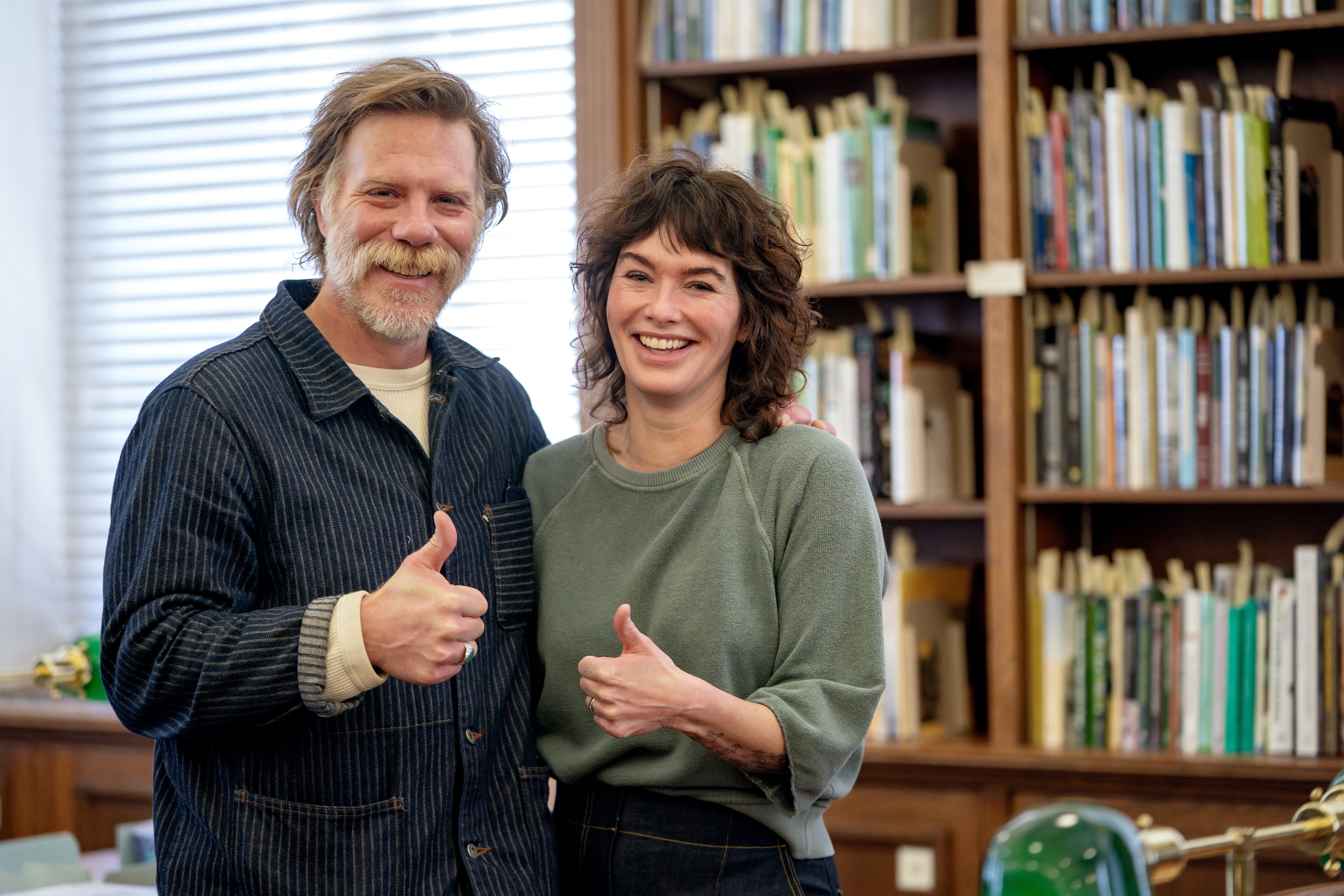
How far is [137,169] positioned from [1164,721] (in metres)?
3.03

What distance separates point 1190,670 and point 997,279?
0.86 meters

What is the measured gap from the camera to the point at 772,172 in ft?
9.37

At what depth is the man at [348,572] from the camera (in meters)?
1.31

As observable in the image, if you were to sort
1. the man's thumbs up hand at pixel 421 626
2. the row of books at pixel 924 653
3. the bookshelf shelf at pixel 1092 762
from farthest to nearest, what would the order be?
Result: the row of books at pixel 924 653 < the bookshelf shelf at pixel 1092 762 < the man's thumbs up hand at pixel 421 626

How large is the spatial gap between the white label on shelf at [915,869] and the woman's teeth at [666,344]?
1530mm

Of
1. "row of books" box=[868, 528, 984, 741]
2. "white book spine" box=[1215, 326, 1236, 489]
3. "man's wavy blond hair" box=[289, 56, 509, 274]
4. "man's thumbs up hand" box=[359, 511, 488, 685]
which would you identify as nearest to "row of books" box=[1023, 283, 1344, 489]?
"white book spine" box=[1215, 326, 1236, 489]

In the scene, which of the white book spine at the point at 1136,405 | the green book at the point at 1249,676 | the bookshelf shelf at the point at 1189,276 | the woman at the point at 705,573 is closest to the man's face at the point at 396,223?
the woman at the point at 705,573

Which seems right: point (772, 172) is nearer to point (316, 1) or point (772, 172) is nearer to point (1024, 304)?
point (1024, 304)

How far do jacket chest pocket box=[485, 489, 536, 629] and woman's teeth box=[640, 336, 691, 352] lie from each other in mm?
273

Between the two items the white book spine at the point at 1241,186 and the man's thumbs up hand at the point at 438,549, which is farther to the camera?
the white book spine at the point at 1241,186

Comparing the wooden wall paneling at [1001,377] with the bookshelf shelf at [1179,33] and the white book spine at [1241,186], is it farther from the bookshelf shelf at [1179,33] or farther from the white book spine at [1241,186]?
the white book spine at [1241,186]

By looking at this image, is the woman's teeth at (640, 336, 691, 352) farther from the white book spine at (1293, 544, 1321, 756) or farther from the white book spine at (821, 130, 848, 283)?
the white book spine at (1293, 544, 1321, 756)

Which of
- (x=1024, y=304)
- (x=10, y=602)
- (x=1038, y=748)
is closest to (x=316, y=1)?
(x=10, y=602)

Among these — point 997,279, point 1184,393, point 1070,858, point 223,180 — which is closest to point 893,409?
point 997,279
